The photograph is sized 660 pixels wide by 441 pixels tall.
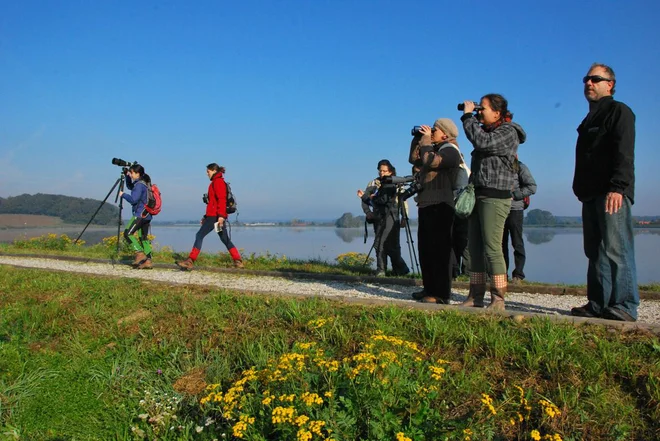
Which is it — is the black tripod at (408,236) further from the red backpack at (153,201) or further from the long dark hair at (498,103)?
the red backpack at (153,201)

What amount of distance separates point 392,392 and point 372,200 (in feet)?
22.7

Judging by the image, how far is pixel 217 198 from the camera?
9.81 metres

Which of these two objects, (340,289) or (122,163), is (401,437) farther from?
(122,163)

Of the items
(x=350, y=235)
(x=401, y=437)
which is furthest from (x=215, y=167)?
(x=350, y=235)

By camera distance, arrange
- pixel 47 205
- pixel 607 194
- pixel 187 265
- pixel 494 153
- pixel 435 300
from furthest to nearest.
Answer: pixel 47 205
pixel 187 265
pixel 435 300
pixel 494 153
pixel 607 194

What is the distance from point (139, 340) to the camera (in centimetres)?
468

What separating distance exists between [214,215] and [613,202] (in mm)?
7358

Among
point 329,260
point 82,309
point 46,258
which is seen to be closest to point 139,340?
point 82,309

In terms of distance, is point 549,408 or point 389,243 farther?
point 389,243

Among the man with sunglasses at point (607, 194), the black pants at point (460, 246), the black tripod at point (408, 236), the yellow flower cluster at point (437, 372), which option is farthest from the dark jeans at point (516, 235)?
the yellow flower cluster at point (437, 372)

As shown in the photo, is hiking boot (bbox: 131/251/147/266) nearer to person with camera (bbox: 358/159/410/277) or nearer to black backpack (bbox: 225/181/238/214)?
black backpack (bbox: 225/181/238/214)

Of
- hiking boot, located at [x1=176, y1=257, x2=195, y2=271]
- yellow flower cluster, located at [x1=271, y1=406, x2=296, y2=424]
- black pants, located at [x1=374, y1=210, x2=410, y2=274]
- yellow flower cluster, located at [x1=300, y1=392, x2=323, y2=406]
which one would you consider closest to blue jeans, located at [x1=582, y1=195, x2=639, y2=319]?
yellow flower cluster, located at [x1=300, y1=392, x2=323, y2=406]

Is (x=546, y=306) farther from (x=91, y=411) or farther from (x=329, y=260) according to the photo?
(x=329, y=260)

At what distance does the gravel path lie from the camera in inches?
225
